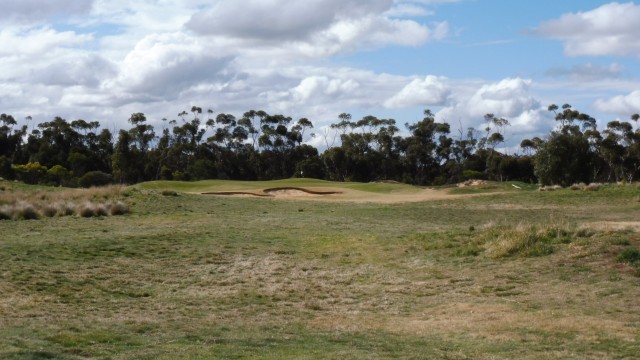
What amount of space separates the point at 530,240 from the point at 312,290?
5.95m

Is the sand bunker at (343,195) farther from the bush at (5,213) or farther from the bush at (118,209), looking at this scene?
the bush at (5,213)

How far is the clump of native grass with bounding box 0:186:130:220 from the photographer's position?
30000 millimetres

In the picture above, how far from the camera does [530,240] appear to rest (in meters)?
20.0

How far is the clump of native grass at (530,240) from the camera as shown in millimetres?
19422

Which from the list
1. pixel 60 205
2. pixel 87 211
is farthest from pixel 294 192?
pixel 87 211

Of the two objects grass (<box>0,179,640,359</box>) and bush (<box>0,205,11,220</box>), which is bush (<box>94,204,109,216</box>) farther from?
bush (<box>0,205,11,220</box>)

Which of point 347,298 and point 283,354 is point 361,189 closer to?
point 347,298

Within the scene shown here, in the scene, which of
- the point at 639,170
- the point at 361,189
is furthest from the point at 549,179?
the point at 639,170

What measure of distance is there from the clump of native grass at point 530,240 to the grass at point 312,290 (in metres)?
0.05

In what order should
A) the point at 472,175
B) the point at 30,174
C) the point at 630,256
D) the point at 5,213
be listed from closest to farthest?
1. the point at 630,256
2. the point at 5,213
3. the point at 30,174
4. the point at 472,175

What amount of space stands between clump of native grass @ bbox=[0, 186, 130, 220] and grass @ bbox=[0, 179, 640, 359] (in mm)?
1096

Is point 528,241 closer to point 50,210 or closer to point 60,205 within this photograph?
point 50,210

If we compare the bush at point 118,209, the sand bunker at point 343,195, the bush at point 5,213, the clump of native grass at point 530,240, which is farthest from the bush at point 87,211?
→ the sand bunker at point 343,195

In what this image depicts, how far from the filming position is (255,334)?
12.5 meters
